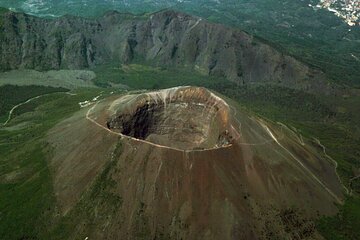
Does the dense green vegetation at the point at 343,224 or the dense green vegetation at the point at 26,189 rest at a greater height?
the dense green vegetation at the point at 343,224

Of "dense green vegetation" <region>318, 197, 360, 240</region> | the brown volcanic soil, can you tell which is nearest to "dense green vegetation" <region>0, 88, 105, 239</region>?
the brown volcanic soil

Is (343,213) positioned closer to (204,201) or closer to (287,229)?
(287,229)

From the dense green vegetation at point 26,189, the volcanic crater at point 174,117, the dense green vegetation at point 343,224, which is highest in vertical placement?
the volcanic crater at point 174,117

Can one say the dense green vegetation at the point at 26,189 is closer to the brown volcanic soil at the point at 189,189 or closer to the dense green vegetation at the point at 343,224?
the brown volcanic soil at the point at 189,189

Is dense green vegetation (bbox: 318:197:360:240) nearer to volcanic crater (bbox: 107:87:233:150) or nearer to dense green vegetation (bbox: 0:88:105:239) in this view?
volcanic crater (bbox: 107:87:233:150)

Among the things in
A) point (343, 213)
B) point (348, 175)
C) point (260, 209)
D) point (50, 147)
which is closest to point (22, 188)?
point (50, 147)

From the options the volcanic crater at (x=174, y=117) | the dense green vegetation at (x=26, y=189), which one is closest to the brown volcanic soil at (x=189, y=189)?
the dense green vegetation at (x=26, y=189)

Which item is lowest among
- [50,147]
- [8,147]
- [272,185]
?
[8,147]
